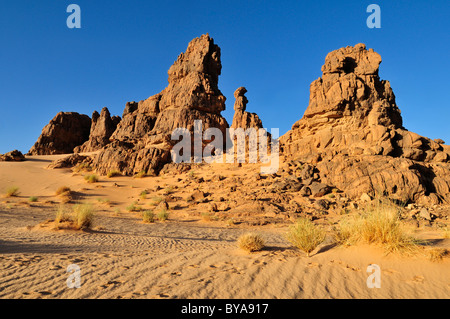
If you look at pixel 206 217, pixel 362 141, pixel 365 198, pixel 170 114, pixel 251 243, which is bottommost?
pixel 206 217

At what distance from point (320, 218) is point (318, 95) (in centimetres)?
1389

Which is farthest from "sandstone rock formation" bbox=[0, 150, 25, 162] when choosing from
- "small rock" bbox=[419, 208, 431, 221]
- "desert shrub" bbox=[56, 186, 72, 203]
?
"small rock" bbox=[419, 208, 431, 221]

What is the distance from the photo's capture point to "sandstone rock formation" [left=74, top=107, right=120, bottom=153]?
140 feet

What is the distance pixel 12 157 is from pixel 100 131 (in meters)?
14.9

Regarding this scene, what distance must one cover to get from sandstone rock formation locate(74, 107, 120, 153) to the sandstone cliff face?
3168 cm

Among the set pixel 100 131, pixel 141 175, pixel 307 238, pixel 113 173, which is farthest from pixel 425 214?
pixel 100 131

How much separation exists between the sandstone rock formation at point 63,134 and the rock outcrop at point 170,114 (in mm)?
16157

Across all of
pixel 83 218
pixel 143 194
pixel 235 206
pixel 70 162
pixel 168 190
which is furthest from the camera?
pixel 70 162

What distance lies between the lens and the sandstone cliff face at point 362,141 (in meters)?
16.0

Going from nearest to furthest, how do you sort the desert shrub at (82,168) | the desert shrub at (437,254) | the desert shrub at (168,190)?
the desert shrub at (437,254)
the desert shrub at (168,190)
the desert shrub at (82,168)

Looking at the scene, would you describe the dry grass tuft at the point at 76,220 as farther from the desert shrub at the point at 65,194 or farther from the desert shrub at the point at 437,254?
the desert shrub at the point at 437,254

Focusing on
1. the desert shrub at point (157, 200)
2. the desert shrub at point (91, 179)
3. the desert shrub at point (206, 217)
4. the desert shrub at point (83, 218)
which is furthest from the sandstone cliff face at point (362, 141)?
the desert shrub at point (91, 179)

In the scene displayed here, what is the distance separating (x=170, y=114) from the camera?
107 ft

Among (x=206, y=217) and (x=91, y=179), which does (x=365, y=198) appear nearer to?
(x=206, y=217)
